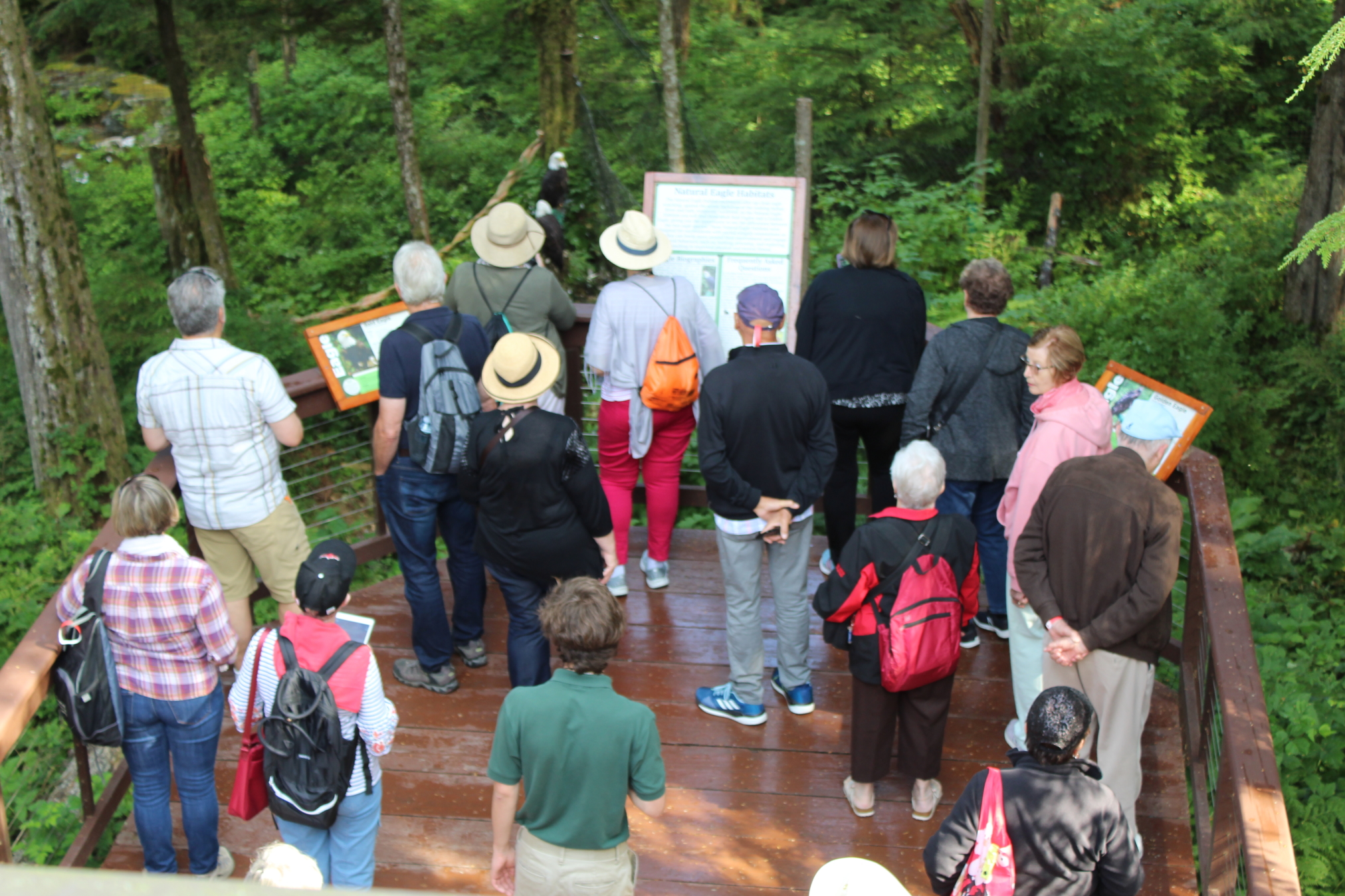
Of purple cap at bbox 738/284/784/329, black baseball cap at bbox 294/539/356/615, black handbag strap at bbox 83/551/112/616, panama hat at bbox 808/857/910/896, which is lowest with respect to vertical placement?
black handbag strap at bbox 83/551/112/616

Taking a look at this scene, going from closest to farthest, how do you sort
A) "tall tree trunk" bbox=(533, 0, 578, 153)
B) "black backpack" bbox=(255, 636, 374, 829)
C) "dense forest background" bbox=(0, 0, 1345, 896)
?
1. "black backpack" bbox=(255, 636, 374, 829)
2. "dense forest background" bbox=(0, 0, 1345, 896)
3. "tall tree trunk" bbox=(533, 0, 578, 153)

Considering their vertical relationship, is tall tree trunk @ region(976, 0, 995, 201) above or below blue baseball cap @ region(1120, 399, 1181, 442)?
above

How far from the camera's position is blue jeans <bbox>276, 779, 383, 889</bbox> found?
323cm

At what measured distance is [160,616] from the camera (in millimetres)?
3318

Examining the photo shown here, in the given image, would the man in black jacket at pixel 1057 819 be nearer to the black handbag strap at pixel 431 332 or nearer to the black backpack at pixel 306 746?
the black backpack at pixel 306 746

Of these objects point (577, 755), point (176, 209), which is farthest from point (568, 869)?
point (176, 209)

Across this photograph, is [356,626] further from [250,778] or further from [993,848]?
[993,848]

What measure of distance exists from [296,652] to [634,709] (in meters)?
1.03

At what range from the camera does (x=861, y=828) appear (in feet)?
13.1

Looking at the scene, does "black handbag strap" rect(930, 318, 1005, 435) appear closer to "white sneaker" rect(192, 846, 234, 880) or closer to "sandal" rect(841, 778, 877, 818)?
"sandal" rect(841, 778, 877, 818)

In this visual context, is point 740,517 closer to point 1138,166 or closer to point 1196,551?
point 1196,551

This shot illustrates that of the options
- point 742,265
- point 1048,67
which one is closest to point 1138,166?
point 1048,67

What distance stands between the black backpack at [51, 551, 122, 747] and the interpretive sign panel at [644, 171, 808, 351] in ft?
11.1

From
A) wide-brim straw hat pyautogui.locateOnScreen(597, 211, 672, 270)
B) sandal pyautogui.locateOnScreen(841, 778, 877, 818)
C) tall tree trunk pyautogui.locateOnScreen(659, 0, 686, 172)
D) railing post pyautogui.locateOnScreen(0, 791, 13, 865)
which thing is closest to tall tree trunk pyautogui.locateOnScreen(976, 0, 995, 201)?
tall tree trunk pyautogui.locateOnScreen(659, 0, 686, 172)
